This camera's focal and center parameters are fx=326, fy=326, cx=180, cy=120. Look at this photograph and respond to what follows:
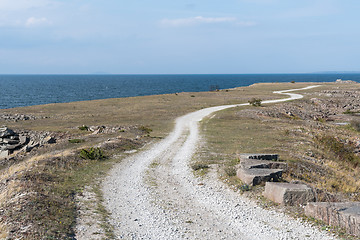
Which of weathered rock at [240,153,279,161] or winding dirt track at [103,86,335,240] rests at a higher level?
weathered rock at [240,153,279,161]

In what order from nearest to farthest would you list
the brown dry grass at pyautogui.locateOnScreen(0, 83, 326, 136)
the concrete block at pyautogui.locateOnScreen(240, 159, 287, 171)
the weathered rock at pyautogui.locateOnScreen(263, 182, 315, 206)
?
the weathered rock at pyautogui.locateOnScreen(263, 182, 315, 206) → the concrete block at pyautogui.locateOnScreen(240, 159, 287, 171) → the brown dry grass at pyautogui.locateOnScreen(0, 83, 326, 136)

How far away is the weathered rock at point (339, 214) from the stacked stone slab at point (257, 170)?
10.8 ft

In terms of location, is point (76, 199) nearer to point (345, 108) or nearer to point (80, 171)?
point (80, 171)

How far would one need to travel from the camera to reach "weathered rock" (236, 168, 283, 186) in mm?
14508

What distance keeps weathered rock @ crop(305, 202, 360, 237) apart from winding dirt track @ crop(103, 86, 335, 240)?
66 centimetres

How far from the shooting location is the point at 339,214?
10.4 m

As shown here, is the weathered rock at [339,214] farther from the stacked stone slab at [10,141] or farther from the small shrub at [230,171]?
the stacked stone slab at [10,141]

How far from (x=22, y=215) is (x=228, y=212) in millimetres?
7037

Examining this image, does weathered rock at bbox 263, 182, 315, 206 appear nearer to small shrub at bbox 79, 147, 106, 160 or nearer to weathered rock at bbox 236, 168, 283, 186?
weathered rock at bbox 236, 168, 283, 186

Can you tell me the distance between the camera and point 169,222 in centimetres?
1113

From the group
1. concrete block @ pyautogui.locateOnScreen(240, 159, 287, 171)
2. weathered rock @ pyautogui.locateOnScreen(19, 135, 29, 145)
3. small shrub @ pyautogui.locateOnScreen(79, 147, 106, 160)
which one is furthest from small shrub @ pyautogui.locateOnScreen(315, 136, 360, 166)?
weathered rock @ pyautogui.locateOnScreen(19, 135, 29, 145)

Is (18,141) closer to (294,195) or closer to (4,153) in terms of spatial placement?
(4,153)

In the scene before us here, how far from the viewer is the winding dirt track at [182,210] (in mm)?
10338

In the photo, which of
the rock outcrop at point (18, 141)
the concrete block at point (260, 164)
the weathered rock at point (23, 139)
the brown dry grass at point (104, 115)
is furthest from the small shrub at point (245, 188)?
the weathered rock at point (23, 139)
